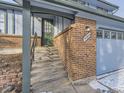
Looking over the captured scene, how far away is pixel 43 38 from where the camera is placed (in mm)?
16500

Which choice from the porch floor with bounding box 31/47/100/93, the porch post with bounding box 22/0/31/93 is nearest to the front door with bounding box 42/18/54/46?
the porch floor with bounding box 31/47/100/93

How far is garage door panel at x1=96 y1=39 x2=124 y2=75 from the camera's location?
10452 mm

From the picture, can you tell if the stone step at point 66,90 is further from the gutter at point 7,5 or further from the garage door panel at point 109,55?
the gutter at point 7,5

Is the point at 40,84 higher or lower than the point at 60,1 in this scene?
lower

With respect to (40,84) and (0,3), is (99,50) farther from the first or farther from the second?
(0,3)

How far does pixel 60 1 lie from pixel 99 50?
15.0ft

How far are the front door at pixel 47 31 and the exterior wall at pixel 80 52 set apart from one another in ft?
23.7

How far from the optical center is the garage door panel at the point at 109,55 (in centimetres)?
1045

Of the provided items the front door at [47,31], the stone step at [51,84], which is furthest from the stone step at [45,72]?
the front door at [47,31]

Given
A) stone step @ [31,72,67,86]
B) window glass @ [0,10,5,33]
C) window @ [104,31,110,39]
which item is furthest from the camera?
window glass @ [0,10,5,33]

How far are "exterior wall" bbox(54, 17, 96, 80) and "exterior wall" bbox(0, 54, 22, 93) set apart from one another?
2373 mm

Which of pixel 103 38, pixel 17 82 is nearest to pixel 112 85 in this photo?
pixel 103 38

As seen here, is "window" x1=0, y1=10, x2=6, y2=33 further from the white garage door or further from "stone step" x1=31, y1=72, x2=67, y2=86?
the white garage door

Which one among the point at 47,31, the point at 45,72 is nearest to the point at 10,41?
the point at 47,31
